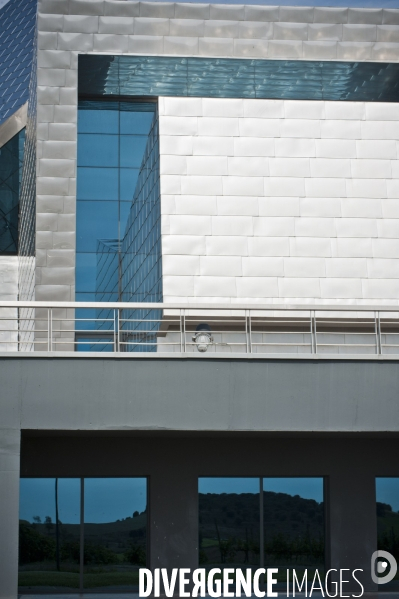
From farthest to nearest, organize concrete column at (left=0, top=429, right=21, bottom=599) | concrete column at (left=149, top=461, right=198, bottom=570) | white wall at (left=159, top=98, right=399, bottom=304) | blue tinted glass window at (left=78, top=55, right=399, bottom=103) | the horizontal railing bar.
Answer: blue tinted glass window at (left=78, top=55, right=399, bottom=103) → white wall at (left=159, top=98, right=399, bottom=304) → concrete column at (left=149, top=461, right=198, bottom=570) → the horizontal railing bar → concrete column at (left=0, top=429, right=21, bottom=599)

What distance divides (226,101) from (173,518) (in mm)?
9624

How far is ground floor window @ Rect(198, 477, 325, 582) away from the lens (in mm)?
17484

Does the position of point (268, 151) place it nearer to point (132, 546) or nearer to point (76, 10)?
point (76, 10)

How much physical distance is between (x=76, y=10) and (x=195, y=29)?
2.84 meters

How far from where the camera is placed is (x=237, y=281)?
64.9ft

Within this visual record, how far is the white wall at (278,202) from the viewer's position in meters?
19.8

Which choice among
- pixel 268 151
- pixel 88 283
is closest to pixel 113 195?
pixel 88 283

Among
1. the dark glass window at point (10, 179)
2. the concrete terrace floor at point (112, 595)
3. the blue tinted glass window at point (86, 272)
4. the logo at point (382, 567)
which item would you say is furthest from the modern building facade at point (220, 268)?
the dark glass window at point (10, 179)

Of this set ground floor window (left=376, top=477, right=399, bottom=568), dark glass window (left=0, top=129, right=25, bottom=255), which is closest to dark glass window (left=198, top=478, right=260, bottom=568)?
ground floor window (left=376, top=477, right=399, bottom=568)

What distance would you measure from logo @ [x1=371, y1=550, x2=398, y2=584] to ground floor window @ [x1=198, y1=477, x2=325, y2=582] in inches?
41.0

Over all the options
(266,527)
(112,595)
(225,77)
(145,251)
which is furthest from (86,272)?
(112,595)

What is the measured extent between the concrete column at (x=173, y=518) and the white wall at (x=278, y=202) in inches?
168

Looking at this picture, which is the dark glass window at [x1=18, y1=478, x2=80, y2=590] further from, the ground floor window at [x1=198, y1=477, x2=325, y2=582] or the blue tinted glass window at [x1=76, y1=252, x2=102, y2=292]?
the blue tinted glass window at [x1=76, y1=252, x2=102, y2=292]

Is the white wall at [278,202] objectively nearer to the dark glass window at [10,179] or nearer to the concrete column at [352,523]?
the concrete column at [352,523]
